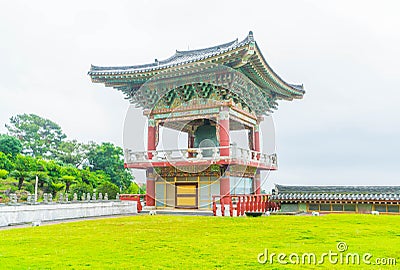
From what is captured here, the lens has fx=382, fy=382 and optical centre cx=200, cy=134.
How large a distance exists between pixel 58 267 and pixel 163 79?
16.4 meters

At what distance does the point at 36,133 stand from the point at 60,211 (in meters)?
39.5

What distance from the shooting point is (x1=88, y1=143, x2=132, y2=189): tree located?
3978 centimetres

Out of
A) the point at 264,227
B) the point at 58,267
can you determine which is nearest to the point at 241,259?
the point at 58,267

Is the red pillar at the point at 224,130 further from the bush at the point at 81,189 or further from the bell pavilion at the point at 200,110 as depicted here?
the bush at the point at 81,189

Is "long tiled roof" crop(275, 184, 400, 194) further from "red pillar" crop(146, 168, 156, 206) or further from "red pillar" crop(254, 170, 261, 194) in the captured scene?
"red pillar" crop(146, 168, 156, 206)

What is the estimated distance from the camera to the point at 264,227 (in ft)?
38.1

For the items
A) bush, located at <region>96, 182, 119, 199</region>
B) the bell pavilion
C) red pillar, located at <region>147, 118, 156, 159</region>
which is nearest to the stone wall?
the bell pavilion

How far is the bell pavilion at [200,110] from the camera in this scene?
19.4 meters

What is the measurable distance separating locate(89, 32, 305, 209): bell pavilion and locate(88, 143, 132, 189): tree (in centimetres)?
1781

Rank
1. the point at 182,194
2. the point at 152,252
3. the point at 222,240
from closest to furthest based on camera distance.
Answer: the point at 152,252, the point at 222,240, the point at 182,194

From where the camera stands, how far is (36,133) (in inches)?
2051

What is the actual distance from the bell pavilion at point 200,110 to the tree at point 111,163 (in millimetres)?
17809

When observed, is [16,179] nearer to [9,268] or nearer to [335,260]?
[9,268]

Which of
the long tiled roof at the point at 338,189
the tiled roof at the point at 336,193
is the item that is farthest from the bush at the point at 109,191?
the long tiled roof at the point at 338,189
